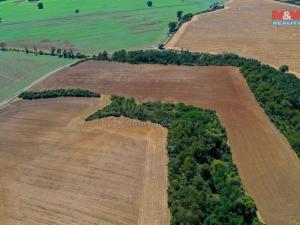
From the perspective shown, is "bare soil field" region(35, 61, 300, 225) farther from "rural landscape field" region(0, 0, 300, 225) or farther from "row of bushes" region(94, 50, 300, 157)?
"row of bushes" region(94, 50, 300, 157)

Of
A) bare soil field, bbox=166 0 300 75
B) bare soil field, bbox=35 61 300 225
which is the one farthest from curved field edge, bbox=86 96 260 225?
bare soil field, bbox=166 0 300 75

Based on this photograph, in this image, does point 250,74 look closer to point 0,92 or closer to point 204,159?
point 204,159

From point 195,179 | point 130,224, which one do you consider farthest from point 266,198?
point 130,224

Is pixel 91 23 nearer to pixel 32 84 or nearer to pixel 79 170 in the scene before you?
pixel 32 84

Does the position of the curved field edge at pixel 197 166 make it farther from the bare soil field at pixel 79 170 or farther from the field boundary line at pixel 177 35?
the field boundary line at pixel 177 35

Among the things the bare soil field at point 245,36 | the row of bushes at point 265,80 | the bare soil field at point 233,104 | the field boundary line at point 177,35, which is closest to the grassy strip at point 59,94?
the bare soil field at point 233,104

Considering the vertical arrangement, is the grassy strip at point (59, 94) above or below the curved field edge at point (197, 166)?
above

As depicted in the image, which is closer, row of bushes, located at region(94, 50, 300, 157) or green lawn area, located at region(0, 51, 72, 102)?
row of bushes, located at region(94, 50, 300, 157)
